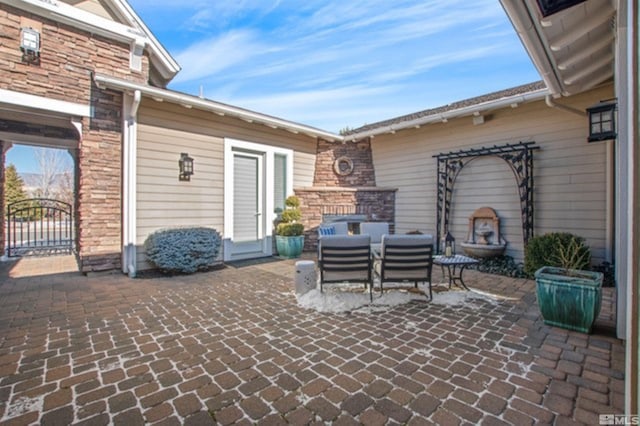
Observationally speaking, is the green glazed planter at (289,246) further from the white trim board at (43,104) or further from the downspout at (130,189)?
the white trim board at (43,104)

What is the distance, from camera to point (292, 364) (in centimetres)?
265

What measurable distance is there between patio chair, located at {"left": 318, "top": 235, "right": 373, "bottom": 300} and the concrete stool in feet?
0.99

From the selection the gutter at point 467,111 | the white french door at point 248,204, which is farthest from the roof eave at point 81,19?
the gutter at point 467,111

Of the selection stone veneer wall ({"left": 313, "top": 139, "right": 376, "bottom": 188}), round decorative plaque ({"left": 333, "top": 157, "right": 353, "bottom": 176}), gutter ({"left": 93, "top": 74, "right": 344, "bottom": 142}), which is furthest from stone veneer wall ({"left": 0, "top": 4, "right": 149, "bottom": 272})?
round decorative plaque ({"left": 333, "top": 157, "right": 353, "bottom": 176})

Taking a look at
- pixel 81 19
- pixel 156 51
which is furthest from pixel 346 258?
pixel 81 19

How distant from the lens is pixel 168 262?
584cm

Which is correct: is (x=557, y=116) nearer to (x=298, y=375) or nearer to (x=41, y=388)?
(x=298, y=375)

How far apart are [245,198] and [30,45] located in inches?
181

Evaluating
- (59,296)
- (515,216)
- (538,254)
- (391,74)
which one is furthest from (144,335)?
(391,74)

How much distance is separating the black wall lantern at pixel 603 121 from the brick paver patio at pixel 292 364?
2.21 m

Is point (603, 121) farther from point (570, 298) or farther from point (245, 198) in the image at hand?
point (245, 198)

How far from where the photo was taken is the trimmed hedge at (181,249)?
585 centimetres

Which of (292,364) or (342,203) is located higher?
(342,203)

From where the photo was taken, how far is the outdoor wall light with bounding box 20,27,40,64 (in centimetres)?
497
